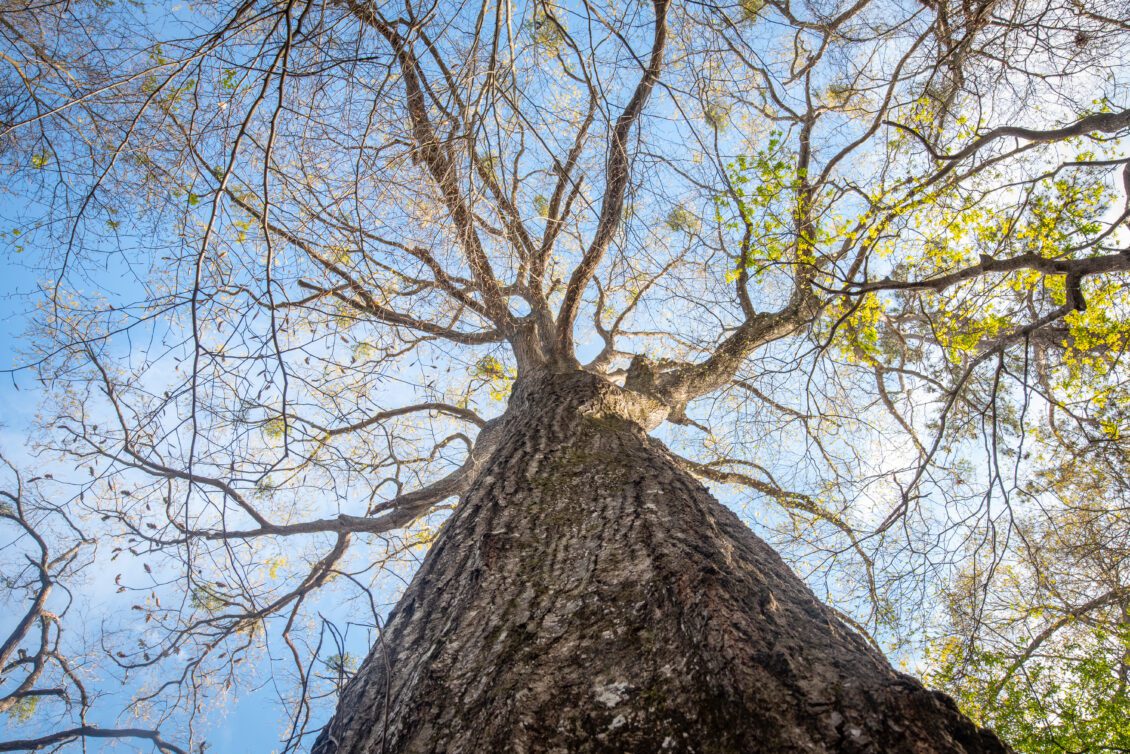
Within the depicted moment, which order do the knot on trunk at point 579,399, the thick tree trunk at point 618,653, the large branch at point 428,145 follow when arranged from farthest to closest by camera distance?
the knot on trunk at point 579,399
the large branch at point 428,145
the thick tree trunk at point 618,653

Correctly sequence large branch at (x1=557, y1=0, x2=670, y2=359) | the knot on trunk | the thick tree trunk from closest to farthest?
the thick tree trunk
large branch at (x1=557, y1=0, x2=670, y2=359)
the knot on trunk

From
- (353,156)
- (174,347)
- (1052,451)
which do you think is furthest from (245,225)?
A: (1052,451)

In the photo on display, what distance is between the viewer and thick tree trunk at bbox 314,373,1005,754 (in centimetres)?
92

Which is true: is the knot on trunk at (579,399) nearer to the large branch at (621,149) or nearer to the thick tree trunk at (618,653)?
the large branch at (621,149)

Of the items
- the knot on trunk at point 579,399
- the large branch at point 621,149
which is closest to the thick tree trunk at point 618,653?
the knot on trunk at point 579,399

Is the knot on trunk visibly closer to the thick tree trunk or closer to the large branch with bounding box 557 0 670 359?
the large branch with bounding box 557 0 670 359

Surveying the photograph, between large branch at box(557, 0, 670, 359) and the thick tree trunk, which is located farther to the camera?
large branch at box(557, 0, 670, 359)

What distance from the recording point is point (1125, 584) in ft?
12.8

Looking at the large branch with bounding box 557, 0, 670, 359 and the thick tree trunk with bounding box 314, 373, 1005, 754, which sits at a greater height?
the large branch with bounding box 557, 0, 670, 359

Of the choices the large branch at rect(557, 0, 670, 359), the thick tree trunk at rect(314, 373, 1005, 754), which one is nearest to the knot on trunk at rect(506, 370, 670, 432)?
the large branch at rect(557, 0, 670, 359)

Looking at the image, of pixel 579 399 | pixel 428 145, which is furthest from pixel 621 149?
pixel 579 399

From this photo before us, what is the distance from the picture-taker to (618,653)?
3.77ft

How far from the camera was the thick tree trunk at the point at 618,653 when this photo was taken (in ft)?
3.02

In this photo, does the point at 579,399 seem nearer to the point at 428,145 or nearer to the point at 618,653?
the point at 428,145
